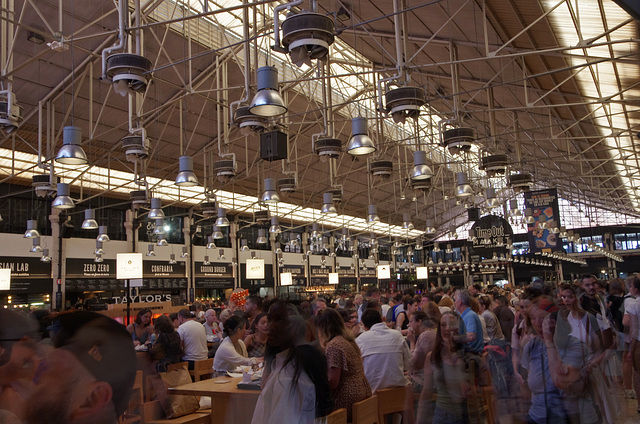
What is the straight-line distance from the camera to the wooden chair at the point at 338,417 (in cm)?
375

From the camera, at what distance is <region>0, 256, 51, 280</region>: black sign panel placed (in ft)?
68.7

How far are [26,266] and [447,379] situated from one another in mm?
21457

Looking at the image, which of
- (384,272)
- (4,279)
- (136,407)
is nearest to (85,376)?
(136,407)

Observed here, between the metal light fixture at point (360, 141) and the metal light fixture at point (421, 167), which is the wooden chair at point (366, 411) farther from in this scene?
the metal light fixture at point (421, 167)

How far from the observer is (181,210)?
28906 millimetres

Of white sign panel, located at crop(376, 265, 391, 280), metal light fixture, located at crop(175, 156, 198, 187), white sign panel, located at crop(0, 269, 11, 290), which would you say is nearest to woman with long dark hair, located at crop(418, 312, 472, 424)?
metal light fixture, located at crop(175, 156, 198, 187)

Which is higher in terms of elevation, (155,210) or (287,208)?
(287,208)

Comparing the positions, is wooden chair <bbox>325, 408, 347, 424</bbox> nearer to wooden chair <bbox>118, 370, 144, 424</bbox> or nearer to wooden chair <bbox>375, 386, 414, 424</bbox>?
wooden chair <bbox>375, 386, 414, 424</bbox>

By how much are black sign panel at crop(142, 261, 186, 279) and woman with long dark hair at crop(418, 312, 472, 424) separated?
23.5 meters

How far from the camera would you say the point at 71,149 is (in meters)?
7.13

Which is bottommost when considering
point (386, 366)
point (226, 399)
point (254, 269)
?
point (226, 399)

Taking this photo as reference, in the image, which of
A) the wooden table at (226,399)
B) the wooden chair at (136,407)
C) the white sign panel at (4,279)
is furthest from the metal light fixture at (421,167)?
the white sign panel at (4,279)

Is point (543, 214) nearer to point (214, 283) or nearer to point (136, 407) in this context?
point (136, 407)

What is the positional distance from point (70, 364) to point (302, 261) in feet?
114
